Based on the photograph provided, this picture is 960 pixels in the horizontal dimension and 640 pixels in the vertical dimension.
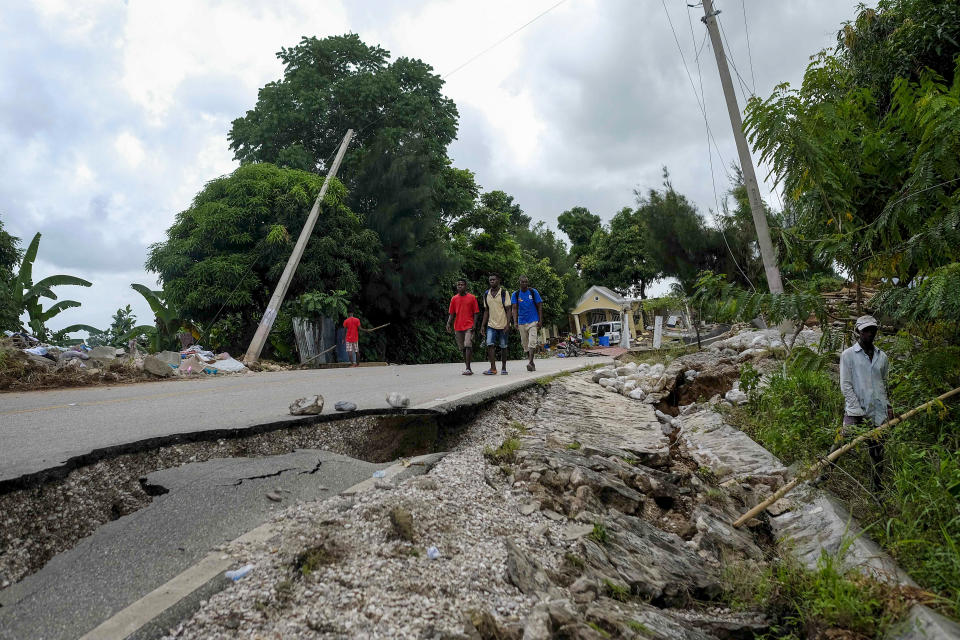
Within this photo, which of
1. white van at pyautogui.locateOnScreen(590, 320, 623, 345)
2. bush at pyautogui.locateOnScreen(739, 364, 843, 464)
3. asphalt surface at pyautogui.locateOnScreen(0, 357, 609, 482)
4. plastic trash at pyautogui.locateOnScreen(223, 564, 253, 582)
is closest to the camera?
plastic trash at pyautogui.locateOnScreen(223, 564, 253, 582)

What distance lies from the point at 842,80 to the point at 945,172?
2708 mm

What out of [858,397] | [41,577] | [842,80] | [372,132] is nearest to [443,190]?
[372,132]

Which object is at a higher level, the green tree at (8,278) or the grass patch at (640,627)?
the green tree at (8,278)

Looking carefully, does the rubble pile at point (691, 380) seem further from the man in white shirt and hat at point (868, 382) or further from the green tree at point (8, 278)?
the green tree at point (8, 278)

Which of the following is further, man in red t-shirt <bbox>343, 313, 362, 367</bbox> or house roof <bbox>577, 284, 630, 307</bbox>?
house roof <bbox>577, 284, 630, 307</bbox>

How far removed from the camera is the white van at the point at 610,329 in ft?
131

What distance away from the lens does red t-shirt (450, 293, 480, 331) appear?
11016 millimetres

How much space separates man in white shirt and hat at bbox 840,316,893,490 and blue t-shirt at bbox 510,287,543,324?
6371mm

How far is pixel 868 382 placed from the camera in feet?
15.3

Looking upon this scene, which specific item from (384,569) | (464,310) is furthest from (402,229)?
(384,569)

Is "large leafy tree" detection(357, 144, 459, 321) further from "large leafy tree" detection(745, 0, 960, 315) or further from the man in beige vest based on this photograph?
"large leafy tree" detection(745, 0, 960, 315)

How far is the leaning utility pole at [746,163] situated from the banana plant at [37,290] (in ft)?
65.5

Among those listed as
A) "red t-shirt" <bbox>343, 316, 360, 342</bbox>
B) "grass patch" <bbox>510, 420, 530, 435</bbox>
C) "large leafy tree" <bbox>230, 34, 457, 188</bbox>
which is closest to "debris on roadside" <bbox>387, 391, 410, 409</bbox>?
"grass patch" <bbox>510, 420, 530, 435</bbox>

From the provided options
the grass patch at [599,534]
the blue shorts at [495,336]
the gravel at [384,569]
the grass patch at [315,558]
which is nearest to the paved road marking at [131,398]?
the blue shorts at [495,336]
